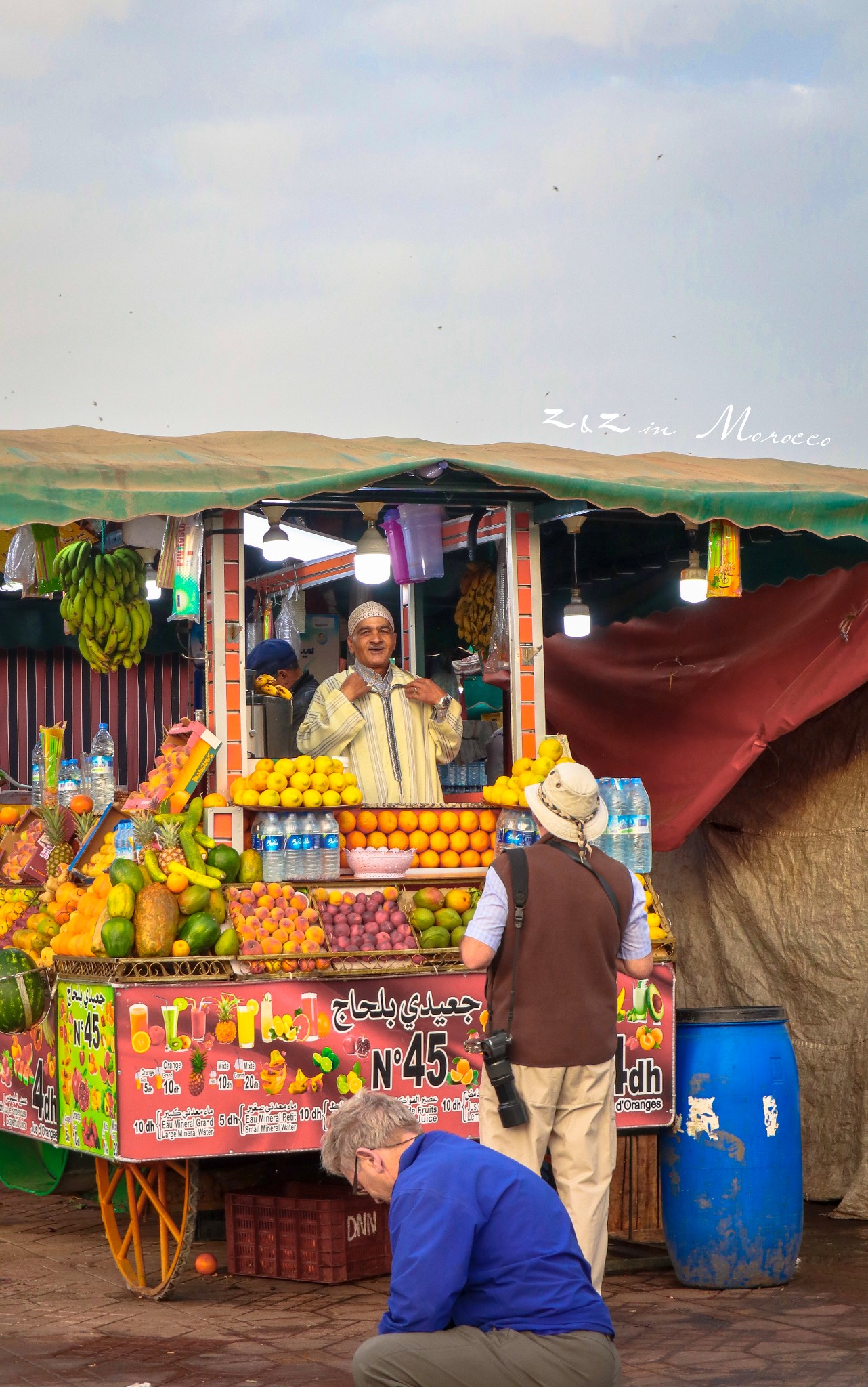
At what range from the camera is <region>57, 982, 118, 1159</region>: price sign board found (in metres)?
5.29

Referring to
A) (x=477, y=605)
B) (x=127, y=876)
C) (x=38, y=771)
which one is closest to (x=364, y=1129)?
(x=127, y=876)

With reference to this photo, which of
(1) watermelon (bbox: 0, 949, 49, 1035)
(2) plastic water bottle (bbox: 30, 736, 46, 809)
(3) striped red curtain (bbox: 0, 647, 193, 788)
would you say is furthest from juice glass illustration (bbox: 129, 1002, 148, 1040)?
(3) striped red curtain (bbox: 0, 647, 193, 788)

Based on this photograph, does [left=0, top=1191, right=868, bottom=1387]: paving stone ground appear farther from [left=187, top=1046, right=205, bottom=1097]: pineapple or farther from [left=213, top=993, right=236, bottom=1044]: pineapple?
[left=213, top=993, right=236, bottom=1044]: pineapple

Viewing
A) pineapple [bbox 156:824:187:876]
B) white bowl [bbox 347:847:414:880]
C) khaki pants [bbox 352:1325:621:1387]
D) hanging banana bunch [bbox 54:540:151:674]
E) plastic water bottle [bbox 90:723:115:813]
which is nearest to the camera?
khaki pants [bbox 352:1325:621:1387]

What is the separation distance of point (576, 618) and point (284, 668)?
5.16ft

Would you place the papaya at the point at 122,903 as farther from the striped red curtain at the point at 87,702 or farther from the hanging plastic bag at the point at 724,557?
the striped red curtain at the point at 87,702

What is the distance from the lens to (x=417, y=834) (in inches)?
258

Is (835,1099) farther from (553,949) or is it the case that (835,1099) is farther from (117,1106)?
(117,1106)

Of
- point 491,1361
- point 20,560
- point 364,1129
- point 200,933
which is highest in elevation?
point 20,560

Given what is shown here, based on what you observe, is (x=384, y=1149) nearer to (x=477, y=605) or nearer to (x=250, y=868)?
(x=250, y=868)

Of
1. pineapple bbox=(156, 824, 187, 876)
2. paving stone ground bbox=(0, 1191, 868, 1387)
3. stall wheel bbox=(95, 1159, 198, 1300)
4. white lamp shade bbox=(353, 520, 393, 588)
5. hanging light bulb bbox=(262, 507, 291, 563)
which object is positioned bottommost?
paving stone ground bbox=(0, 1191, 868, 1387)

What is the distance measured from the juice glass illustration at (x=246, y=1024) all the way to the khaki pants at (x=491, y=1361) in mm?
2402

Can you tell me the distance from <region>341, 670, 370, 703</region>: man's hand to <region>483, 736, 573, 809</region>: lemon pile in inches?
31.4

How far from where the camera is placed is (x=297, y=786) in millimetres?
6281
